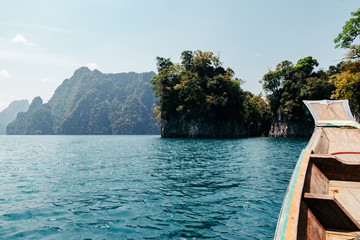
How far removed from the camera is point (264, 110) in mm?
62375

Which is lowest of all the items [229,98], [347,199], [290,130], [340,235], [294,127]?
[340,235]

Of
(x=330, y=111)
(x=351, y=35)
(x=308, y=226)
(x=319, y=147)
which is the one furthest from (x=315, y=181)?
(x=351, y=35)

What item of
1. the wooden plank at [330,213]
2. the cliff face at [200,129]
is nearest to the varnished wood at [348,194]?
the wooden plank at [330,213]

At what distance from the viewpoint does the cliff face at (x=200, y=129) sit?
54.8 m

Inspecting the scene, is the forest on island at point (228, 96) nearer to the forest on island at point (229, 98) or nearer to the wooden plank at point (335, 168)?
the forest on island at point (229, 98)

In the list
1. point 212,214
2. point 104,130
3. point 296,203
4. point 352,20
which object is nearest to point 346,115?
point 212,214

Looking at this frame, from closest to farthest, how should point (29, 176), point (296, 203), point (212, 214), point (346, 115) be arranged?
point (296, 203)
point (212, 214)
point (29, 176)
point (346, 115)

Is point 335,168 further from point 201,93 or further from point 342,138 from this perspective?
point 201,93

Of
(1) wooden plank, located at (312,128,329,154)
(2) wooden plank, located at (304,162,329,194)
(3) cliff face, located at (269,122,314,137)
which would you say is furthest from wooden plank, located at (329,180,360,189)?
(3) cliff face, located at (269,122,314,137)

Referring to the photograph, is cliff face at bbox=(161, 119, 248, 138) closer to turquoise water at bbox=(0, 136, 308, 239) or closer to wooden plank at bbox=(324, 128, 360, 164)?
wooden plank at bbox=(324, 128, 360, 164)

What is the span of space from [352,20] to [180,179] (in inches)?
1329

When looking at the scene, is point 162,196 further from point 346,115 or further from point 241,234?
point 346,115

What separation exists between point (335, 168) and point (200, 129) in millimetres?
50353

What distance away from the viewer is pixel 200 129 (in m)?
54.6
